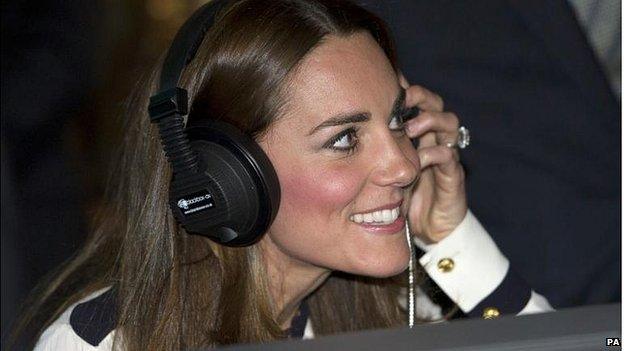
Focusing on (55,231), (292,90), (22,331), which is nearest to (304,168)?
(292,90)

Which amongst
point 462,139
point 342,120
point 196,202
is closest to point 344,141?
point 342,120

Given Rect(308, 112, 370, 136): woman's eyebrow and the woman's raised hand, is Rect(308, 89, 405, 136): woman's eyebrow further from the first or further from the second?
the woman's raised hand

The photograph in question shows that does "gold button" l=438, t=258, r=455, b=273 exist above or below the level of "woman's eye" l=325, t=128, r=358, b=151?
below

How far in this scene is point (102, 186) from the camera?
6.07 ft

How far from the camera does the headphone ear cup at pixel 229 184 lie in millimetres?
A: 1169

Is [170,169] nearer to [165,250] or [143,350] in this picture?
[165,250]

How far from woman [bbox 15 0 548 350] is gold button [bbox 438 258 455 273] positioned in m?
0.25

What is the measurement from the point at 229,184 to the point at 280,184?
0.46ft

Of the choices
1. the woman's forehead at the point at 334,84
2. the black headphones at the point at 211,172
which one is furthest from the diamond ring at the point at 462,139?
the black headphones at the point at 211,172

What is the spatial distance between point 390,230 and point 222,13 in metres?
0.38

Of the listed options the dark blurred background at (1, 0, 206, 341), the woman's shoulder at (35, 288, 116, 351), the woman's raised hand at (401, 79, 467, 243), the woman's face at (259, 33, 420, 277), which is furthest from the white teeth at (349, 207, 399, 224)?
the dark blurred background at (1, 0, 206, 341)

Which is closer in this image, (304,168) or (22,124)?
(304,168)

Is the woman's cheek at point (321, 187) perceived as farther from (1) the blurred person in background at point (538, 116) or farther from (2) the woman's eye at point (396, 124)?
(1) the blurred person in background at point (538, 116)

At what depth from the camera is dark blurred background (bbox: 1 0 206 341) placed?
6.14 feet
